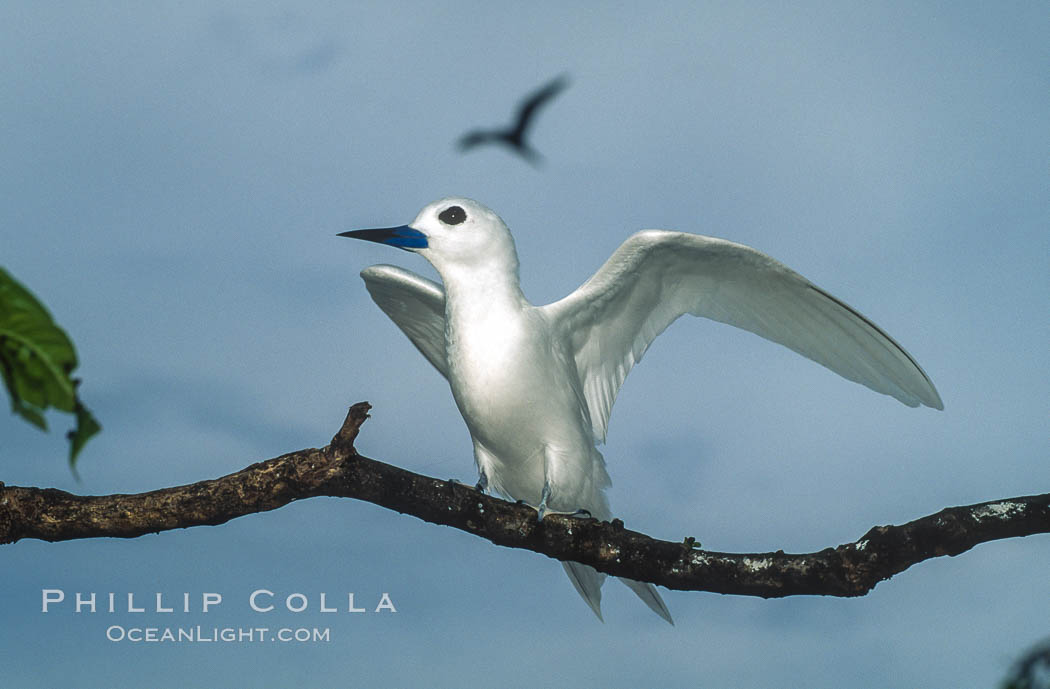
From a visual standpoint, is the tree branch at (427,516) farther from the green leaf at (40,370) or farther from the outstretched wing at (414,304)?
the green leaf at (40,370)

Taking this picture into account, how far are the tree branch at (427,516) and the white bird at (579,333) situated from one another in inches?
10.1

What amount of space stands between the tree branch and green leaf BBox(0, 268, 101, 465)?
2.80 meters

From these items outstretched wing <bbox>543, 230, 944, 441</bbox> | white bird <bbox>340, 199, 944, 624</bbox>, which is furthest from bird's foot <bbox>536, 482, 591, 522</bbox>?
outstretched wing <bbox>543, 230, 944, 441</bbox>

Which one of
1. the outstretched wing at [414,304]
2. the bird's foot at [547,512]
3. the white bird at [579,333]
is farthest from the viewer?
the outstretched wing at [414,304]

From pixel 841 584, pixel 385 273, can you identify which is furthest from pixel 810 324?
pixel 385 273

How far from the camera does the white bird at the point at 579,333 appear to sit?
4.73 m

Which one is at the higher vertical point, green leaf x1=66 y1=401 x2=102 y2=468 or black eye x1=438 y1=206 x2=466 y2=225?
black eye x1=438 y1=206 x2=466 y2=225

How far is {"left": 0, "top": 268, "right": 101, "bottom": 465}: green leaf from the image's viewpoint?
140 centimetres

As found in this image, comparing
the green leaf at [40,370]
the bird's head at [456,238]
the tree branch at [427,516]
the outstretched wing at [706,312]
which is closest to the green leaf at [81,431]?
the green leaf at [40,370]

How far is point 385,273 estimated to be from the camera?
5.91 metres

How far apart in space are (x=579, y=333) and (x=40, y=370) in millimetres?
3981

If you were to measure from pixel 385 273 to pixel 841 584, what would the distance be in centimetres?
319

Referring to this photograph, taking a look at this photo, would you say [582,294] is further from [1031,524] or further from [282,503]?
[1031,524]

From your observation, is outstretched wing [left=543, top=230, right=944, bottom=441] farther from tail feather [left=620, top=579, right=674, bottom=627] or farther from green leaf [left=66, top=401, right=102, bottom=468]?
green leaf [left=66, top=401, right=102, bottom=468]
